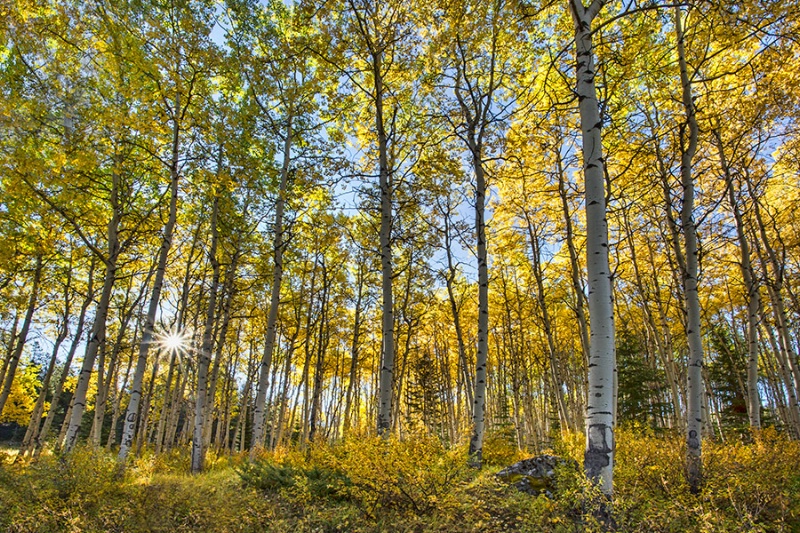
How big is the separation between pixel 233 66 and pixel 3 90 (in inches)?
179

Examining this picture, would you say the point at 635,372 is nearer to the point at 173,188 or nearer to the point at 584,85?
the point at 584,85

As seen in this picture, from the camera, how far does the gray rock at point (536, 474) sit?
5742 millimetres

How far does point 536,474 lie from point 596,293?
3.53 m

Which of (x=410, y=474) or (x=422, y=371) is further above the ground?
(x=422, y=371)

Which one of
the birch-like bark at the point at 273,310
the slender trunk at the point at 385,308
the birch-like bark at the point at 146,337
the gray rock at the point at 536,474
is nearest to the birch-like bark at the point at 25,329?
the birch-like bark at the point at 146,337

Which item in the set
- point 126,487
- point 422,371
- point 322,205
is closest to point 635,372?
point 422,371

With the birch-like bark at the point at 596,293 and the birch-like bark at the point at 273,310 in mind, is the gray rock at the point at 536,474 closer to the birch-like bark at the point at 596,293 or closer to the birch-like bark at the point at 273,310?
the birch-like bark at the point at 596,293

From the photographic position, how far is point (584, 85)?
4.91 m

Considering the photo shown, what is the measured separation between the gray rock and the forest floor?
507 mm

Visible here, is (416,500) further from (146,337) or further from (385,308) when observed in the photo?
(146,337)

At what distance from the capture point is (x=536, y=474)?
6.09 m

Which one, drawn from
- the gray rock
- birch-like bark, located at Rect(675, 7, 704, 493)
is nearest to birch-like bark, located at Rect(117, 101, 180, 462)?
the gray rock

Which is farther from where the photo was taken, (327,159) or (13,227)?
(13,227)

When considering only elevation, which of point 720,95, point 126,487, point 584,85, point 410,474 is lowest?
point 126,487
